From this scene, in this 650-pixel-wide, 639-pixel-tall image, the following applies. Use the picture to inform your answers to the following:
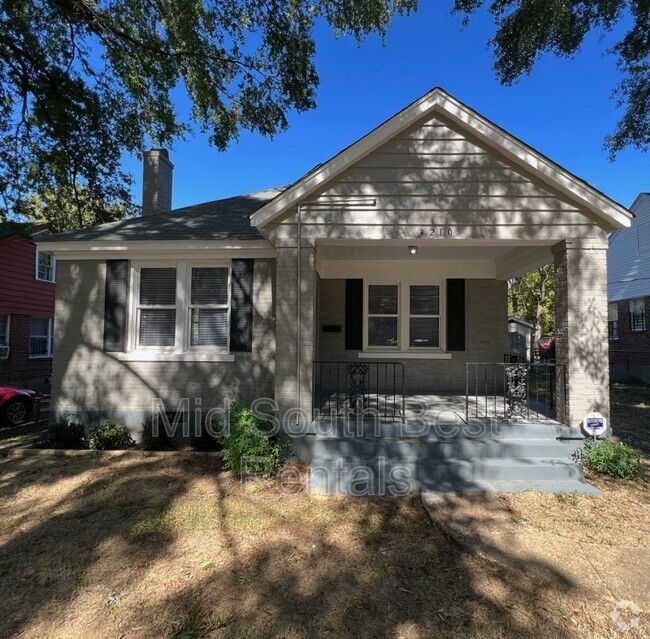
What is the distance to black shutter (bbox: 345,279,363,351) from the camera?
915 cm

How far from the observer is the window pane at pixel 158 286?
7527 millimetres

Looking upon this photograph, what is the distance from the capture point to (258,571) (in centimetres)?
357

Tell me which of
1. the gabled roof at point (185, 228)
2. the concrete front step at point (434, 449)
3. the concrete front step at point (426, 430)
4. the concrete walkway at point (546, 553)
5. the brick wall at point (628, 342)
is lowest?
the concrete walkway at point (546, 553)

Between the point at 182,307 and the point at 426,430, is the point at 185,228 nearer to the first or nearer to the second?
the point at 182,307

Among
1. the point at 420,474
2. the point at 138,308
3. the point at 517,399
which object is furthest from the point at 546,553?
the point at 138,308

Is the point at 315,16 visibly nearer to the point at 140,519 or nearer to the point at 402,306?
the point at 402,306

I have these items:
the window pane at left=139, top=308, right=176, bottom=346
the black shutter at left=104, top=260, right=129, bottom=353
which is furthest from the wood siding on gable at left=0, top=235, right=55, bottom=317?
the window pane at left=139, top=308, right=176, bottom=346

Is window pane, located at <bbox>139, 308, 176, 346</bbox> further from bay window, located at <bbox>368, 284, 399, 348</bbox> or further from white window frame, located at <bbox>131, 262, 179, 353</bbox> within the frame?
bay window, located at <bbox>368, 284, 399, 348</bbox>

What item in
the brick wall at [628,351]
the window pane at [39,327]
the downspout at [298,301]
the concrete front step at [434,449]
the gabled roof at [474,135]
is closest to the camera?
the concrete front step at [434,449]

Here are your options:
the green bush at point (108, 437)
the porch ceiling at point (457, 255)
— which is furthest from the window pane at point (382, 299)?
the green bush at point (108, 437)

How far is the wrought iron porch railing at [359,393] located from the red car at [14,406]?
320 inches

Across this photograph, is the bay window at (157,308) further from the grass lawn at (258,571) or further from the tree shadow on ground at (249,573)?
the tree shadow on ground at (249,573)

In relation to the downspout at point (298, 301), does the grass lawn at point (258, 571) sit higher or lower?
lower

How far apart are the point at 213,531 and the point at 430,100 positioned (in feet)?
21.4
